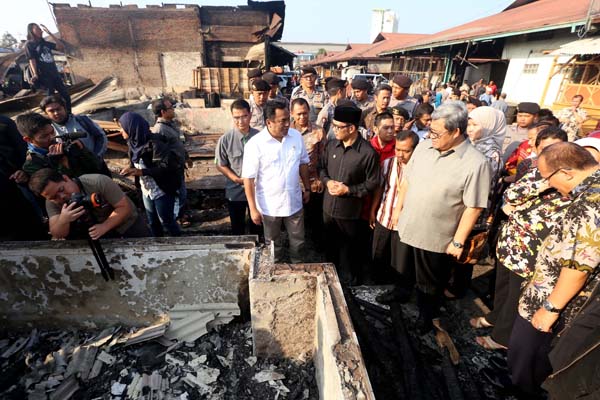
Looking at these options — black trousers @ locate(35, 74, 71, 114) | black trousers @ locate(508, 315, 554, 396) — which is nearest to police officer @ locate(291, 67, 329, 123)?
black trousers @ locate(508, 315, 554, 396)

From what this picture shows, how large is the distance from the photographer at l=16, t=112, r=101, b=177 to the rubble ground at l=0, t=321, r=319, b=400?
1.44m

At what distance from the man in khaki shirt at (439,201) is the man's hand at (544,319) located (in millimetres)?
689

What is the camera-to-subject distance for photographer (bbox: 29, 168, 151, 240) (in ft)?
7.04

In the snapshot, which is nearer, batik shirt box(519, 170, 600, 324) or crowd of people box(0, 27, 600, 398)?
batik shirt box(519, 170, 600, 324)

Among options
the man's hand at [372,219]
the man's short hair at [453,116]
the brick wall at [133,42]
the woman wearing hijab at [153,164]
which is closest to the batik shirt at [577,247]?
the man's short hair at [453,116]

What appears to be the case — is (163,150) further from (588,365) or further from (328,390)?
(588,365)

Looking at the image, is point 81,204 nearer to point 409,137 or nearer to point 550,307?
point 409,137

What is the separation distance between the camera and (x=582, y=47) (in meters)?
7.36

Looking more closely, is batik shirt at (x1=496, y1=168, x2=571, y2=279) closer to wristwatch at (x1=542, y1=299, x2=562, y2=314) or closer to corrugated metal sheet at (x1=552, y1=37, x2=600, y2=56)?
wristwatch at (x1=542, y1=299, x2=562, y2=314)

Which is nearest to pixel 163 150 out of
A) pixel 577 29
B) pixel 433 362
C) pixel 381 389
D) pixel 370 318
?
pixel 370 318

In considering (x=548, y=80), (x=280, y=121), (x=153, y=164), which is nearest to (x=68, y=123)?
(x=153, y=164)

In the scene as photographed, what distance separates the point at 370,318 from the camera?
9.52 ft

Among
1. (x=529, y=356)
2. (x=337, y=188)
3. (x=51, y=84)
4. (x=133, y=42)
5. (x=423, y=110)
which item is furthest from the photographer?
(x=133, y=42)

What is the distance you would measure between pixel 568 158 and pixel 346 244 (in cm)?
198
